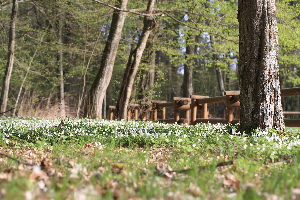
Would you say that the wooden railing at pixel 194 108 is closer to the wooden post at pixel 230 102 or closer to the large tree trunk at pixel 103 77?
the wooden post at pixel 230 102

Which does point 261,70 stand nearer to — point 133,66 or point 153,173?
point 153,173

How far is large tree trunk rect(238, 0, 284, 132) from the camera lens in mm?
6082

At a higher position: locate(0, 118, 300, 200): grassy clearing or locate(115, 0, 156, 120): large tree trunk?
locate(115, 0, 156, 120): large tree trunk

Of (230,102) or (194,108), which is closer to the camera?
(230,102)

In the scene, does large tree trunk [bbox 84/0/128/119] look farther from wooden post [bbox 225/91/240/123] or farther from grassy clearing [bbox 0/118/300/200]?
grassy clearing [bbox 0/118/300/200]

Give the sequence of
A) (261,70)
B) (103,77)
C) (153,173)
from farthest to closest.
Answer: (103,77) → (261,70) → (153,173)

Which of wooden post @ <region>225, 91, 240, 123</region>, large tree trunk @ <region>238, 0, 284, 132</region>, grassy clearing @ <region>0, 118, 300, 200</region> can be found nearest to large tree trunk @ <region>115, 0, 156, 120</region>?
wooden post @ <region>225, 91, 240, 123</region>

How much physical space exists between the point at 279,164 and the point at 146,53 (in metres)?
13.3

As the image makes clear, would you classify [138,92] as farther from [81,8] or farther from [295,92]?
[295,92]

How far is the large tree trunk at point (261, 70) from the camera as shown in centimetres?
608

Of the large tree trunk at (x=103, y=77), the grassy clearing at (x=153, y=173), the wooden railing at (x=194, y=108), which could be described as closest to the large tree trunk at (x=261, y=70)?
the grassy clearing at (x=153, y=173)

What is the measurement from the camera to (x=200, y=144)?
4.97 metres

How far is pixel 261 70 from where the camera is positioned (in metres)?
6.11

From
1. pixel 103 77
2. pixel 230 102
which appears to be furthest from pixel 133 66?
pixel 230 102
